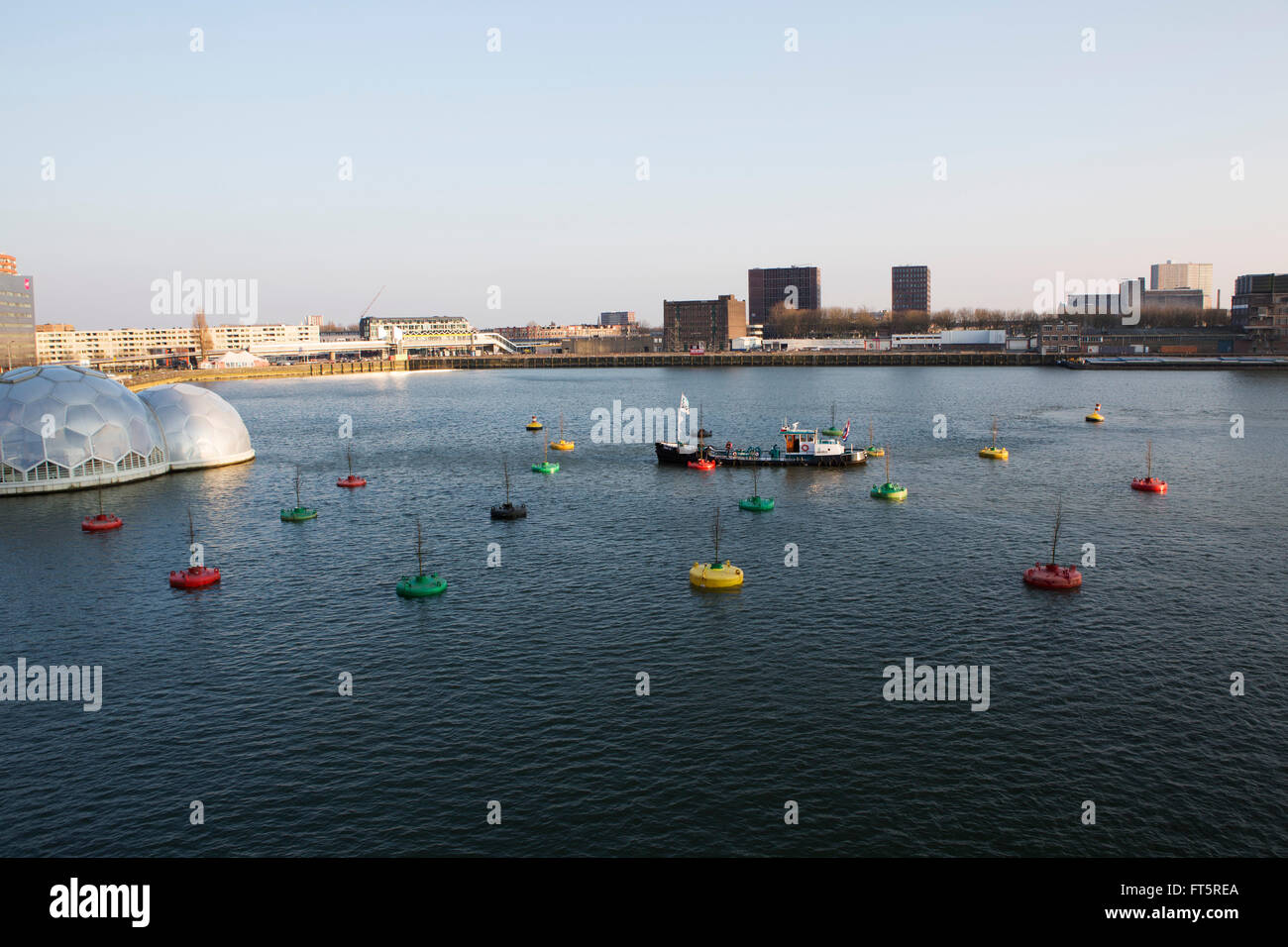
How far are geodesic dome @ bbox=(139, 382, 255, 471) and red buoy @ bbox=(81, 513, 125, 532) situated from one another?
26.7 m

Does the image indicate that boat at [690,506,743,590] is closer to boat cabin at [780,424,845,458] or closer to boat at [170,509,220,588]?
boat at [170,509,220,588]

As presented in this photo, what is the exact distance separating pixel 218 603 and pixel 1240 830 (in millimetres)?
47377

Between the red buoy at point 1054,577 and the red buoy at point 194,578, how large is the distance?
47544 mm

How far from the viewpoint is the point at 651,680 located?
130 ft

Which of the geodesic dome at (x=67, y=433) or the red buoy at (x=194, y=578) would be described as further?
the geodesic dome at (x=67, y=433)

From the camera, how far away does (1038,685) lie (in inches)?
1515

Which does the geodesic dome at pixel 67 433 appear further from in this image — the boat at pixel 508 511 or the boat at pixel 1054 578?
the boat at pixel 1054 578

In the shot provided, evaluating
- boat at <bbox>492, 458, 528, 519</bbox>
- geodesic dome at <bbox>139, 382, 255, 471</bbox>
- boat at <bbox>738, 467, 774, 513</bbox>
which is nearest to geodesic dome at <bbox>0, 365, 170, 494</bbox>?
geodesic dome at <bbox>139, 382, 255, 471</bbox>

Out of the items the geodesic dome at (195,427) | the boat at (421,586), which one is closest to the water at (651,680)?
the boat at (421,586)

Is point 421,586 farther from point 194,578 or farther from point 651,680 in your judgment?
point 651,680

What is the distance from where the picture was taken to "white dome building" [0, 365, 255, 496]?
269ft

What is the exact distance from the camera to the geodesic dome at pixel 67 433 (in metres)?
81.9
